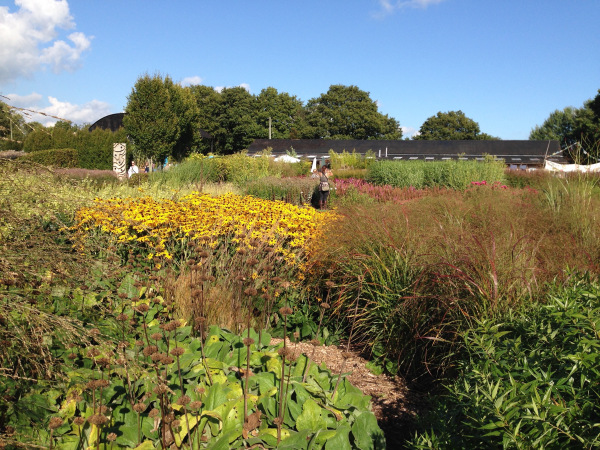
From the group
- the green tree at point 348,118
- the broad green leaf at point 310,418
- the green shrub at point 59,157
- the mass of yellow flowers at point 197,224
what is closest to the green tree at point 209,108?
the green tree at point 348,118

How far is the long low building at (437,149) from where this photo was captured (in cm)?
4228

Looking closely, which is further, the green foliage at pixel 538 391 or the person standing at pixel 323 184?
the person standing at pixel 323 184

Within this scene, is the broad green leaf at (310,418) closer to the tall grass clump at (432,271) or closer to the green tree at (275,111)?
the tall grass clump at (432,271)

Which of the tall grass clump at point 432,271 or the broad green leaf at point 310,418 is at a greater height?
the tall grass clump at point 432,271

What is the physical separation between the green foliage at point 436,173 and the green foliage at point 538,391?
11636 millimetres

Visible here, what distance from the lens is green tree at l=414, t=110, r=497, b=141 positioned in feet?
234

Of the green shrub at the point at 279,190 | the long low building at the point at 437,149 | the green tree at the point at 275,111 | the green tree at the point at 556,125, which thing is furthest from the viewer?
the green tree at the point at 556,125

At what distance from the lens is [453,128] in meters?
71.9

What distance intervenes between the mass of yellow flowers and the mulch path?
1020 millimetres

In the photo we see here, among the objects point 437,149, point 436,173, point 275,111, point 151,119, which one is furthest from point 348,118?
point 436,173

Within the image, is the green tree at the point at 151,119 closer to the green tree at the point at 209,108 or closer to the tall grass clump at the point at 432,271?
the tall grass clump at the point at 432,271

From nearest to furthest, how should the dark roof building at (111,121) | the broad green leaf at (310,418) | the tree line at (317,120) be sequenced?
1. the broad green leaf at (310,418)
2. the dark roof building at (111,121)
3. the tree line at (317,120)

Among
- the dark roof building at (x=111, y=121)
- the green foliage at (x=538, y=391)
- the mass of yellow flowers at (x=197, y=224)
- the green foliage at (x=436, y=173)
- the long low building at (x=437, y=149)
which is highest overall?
the dark roof building at (x=111, y=121)

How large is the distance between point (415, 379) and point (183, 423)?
188 centimetres
